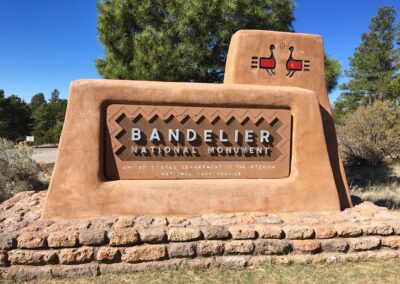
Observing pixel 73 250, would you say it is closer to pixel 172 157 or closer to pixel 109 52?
pixel 172 157

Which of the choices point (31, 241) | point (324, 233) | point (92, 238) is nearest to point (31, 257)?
point (31, 241)

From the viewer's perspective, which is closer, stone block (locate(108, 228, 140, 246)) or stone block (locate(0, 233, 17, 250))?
stone block (locate(0, 233, 17, 250))

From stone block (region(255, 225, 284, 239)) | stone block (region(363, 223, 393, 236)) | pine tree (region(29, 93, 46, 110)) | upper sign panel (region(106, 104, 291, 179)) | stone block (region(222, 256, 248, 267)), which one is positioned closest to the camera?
stone block (region(222, 256, 248, 267))

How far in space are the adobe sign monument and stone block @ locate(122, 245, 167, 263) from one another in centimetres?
75

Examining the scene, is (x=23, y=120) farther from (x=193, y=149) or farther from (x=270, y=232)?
(x=270, y=232)

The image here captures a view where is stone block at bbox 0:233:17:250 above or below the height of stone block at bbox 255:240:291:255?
above

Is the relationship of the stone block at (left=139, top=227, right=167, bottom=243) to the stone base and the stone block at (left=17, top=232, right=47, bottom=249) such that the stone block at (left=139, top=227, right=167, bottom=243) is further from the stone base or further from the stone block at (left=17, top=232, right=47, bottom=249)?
the stone block at (left=17, top=232, right=47, bottom=249)

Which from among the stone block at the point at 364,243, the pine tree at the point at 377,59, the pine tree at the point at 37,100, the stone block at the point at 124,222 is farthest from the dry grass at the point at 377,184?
the pine tree at the point at 37,100

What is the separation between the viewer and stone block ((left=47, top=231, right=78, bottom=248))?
358cm

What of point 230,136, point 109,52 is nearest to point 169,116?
point 230,136

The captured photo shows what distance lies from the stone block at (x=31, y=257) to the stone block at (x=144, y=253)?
79 centimetres

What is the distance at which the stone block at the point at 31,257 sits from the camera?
11.6 feet

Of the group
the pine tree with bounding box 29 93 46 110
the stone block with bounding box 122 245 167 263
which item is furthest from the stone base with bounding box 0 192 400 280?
the pine tree with bounding box 29 93 46 110

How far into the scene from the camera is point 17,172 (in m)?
7.63
